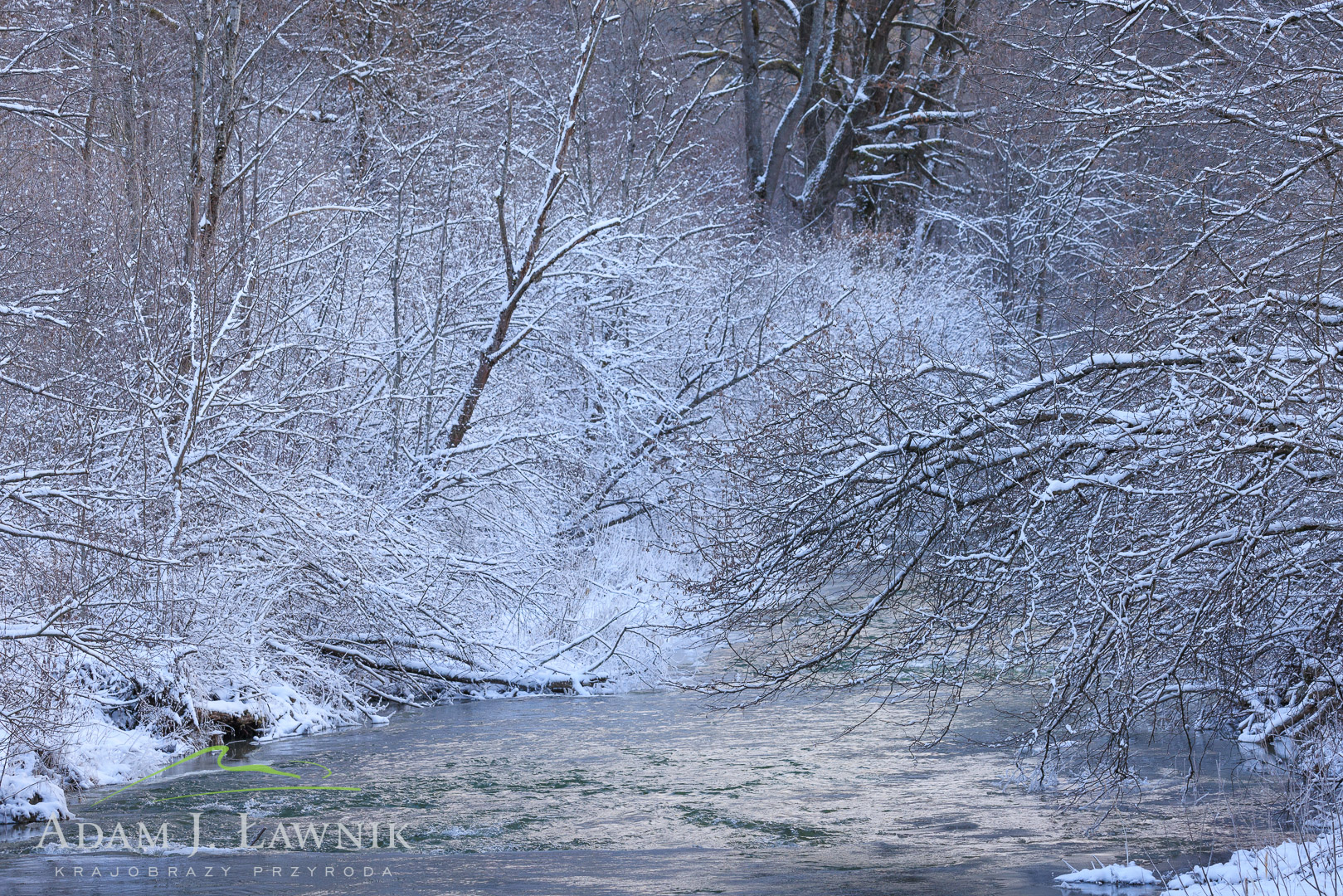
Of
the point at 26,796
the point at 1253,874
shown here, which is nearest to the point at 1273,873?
the point at 1253,874

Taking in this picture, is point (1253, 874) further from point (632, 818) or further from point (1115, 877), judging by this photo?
point (632, 818)

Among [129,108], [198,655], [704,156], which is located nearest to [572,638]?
[198,655]

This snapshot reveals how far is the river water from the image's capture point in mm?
7836

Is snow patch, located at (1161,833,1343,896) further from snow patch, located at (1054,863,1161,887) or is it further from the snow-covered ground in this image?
snow patch, located at (1054,863,1161,887)

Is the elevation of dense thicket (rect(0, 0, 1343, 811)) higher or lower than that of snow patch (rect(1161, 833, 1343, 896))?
higher

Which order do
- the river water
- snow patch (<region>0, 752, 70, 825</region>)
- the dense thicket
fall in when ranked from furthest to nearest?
snow patch (<region>0, 752, 70, 825</region>) → the river water → the dense thicket

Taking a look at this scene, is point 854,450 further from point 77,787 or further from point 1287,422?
point 77,787

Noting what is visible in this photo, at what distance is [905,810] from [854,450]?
8.33 ft

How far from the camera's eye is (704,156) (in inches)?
1105

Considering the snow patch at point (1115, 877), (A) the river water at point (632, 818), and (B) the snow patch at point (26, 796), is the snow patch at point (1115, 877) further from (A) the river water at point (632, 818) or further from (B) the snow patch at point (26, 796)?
(B) the snow patch at point (26, 796)

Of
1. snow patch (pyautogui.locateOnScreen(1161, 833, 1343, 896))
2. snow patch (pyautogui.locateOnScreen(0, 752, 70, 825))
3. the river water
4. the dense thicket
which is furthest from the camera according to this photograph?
snow patch (pyautogui.locateOnScreen(0, 752, 70, 825))

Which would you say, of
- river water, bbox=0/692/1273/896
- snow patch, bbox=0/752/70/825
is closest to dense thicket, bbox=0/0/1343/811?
snow patch, bbox=0/752/70/825

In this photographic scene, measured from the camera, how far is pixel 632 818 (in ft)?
30.4

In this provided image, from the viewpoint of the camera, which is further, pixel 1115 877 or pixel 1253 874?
pixel 1115 877
